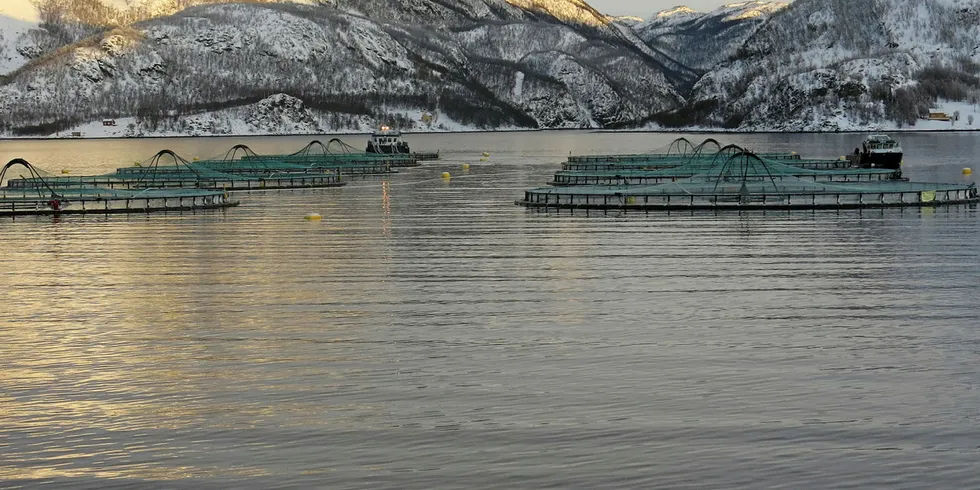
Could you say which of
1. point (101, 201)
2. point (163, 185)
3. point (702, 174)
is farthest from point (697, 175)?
point (101, 201)

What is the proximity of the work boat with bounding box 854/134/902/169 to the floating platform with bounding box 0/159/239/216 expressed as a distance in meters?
82.8

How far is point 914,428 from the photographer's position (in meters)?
33.3

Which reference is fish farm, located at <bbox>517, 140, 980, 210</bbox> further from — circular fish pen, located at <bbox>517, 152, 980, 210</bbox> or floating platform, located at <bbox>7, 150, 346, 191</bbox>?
floating platform, located at <bbox>7, 150, 346, 191</bbox>

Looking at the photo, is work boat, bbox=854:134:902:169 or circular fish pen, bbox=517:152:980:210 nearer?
circular fish pen, bbox=517:152:980:210

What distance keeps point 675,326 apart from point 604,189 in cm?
6534

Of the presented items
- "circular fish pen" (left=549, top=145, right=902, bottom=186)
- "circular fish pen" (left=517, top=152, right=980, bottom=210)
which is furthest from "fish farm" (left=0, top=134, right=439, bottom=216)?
"circular fish pen" (left=517, top=152, right=980, bottom=210)

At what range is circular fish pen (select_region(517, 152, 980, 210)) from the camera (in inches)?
4136

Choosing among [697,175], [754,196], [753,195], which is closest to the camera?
[753,195]

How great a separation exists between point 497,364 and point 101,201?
87133 millimetres

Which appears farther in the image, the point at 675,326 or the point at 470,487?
the point at 675,326

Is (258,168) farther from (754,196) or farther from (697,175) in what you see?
(754,196)

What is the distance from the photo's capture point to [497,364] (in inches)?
1638

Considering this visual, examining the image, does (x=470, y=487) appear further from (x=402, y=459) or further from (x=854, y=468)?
(x=854, y=468)

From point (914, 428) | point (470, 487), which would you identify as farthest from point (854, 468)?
point (470, 487)
